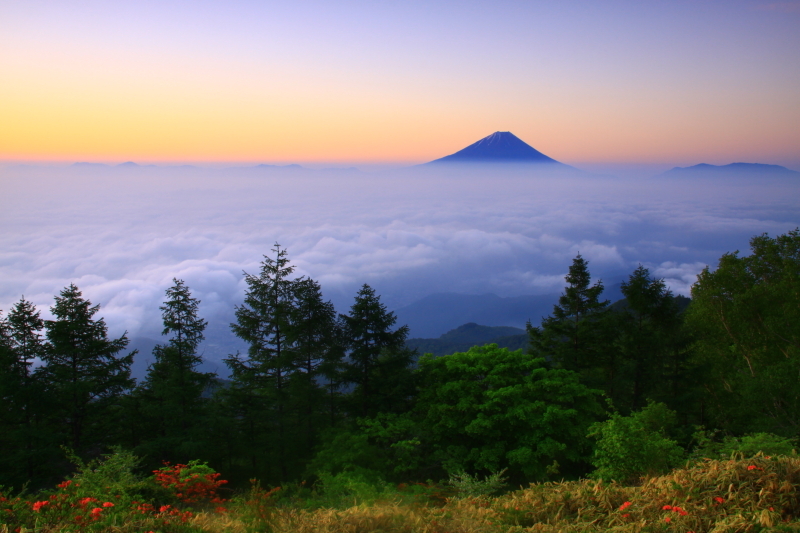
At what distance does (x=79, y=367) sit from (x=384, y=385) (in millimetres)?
12035

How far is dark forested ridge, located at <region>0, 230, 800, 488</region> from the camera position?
47.7 feet

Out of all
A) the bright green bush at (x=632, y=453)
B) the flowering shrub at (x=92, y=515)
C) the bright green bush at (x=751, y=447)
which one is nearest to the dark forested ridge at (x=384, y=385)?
the bright green bush at (x=751, y=447)

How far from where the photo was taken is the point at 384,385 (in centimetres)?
1720

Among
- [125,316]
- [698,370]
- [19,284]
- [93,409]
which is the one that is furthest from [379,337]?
[19,284]

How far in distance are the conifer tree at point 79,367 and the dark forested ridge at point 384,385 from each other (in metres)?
0.06

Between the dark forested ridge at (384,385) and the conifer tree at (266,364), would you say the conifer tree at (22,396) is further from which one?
the conifer tree at (266,364)

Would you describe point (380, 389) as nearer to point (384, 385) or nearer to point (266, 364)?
point (384, 385)

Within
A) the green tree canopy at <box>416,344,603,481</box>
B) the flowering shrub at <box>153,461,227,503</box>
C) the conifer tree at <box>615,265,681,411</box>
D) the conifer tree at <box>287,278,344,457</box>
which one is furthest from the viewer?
the conifer tree at <box>615,265,681,411</box>

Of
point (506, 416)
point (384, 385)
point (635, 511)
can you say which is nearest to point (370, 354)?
point (384, 385)

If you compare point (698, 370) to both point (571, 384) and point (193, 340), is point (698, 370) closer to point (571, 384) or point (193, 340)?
point (571, 384)

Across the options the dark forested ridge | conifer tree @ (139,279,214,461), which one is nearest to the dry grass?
the dark forested ridge

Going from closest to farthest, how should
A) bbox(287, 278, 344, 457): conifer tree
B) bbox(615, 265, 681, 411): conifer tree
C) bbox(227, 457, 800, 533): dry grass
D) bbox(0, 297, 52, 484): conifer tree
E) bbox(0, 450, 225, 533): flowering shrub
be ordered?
bbox(227, 457, 800, 533): dry grass → bbox(0, 450, 225, 533): flowering shrub → bbox(0, 297, 52, 484): conifer tree → bbox(287, 278, 344, 457): conifer tree → bbox(615, 265, 681, 411): conifer tree

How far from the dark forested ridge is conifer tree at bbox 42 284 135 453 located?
0.20 feet

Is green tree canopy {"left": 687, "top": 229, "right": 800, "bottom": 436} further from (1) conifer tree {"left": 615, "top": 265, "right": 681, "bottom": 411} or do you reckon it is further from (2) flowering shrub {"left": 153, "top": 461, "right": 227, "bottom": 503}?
(2) flowering shrub {"left": 153, "top": 461, "right": 227, "bottom": 503}
